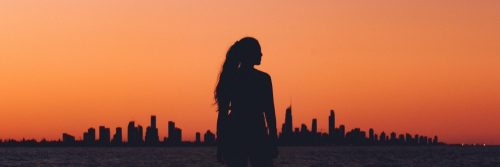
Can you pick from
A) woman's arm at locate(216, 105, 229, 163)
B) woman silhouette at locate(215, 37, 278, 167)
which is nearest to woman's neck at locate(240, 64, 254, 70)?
woman silhouette at locate(215, 37, 278, 167)

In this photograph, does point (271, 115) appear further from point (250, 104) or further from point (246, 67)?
point (246, 67)

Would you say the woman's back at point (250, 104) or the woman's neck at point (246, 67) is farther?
the woman's neck at point (246, 67)

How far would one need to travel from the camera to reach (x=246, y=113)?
1000 centimetres

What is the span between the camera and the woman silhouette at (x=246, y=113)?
32.5ft

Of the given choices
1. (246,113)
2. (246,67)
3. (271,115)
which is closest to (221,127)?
(246,113)

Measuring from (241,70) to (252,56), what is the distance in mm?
228

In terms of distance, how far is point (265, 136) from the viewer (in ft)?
32.5

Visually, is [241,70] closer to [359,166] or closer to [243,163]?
[243,163]

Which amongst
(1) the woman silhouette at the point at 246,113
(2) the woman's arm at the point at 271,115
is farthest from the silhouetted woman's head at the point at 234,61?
(2) the woman's arm at the point at 271,115

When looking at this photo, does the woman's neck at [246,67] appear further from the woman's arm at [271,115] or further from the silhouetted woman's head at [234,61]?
the woman's arm at [271,115]

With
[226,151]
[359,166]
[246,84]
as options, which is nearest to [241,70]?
[246,84]

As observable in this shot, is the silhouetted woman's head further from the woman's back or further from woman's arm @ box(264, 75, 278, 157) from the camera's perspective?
woman's arm @ box(264, 75, 278, 157)

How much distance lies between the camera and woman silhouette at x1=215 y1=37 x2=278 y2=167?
9.90 m

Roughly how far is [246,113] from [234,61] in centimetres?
57
